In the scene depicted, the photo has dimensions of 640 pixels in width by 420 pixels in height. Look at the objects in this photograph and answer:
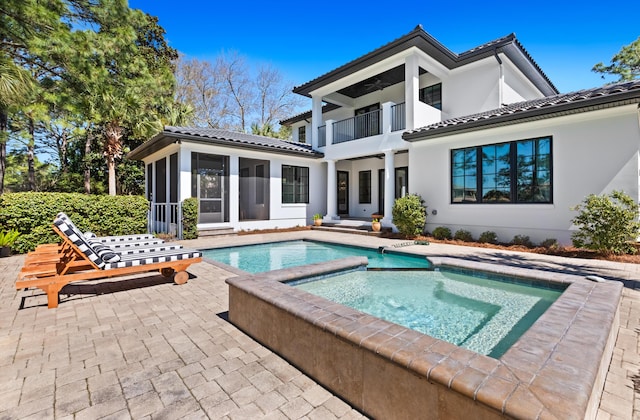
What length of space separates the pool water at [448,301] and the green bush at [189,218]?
754 cm

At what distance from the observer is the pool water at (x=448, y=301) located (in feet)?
11.9

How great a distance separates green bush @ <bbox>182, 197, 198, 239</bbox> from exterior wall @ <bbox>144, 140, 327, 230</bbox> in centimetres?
47

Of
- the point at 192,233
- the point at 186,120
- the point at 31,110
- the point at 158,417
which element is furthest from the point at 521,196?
the point at 186,120

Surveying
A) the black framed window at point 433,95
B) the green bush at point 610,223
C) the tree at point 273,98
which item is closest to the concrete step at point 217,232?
the black framed window at point 433,95

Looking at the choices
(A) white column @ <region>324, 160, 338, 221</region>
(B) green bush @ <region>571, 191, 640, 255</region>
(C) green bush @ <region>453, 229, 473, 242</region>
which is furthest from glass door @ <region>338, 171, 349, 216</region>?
(B) green bush @ <region>571, 191, 640, 255</region>

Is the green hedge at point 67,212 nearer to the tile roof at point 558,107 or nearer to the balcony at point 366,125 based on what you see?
the balcony at point 366,125

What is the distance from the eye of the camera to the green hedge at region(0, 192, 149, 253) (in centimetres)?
792

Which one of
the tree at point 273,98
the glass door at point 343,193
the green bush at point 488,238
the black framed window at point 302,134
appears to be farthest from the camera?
the tree at point 273,98

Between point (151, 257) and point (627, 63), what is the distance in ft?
91.0

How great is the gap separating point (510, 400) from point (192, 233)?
11160mm

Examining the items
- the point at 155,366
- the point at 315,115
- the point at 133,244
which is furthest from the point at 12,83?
the point at 315,115

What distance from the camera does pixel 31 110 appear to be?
33.7ft

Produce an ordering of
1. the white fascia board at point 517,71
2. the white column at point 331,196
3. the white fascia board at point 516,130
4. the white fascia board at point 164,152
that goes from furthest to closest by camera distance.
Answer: the white column at point 331,196, the white fascia board at point 517,71, the white fascia board at point 164,152, the white fascia board at point 516,130

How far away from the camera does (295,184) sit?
14977 millimetres
